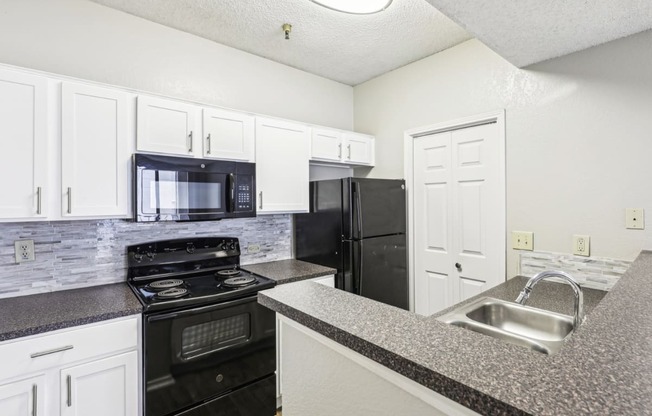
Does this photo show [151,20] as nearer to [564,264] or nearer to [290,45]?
[290,45]

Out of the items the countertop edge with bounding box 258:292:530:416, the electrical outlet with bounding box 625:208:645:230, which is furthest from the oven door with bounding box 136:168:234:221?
the electrical outlet with bounding box 625:208:645:230

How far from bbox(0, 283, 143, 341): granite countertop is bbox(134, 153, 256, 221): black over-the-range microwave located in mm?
475

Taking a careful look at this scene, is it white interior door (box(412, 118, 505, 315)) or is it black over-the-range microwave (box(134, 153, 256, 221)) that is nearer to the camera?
black over-the-range microwave (box(134, 153, 256, 221))

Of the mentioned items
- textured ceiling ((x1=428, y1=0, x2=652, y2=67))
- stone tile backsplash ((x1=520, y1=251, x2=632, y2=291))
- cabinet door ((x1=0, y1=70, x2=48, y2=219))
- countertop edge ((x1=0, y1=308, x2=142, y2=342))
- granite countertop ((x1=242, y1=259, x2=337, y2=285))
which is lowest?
countertop edge ((x1=0, y1=308, x2=142, y2=342))

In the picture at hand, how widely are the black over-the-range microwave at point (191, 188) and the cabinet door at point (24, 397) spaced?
34.3 inches

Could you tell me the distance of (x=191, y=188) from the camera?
210 centimetres

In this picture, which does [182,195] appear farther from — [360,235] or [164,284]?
[360,235]

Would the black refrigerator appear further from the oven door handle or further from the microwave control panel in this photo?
the oven door handle

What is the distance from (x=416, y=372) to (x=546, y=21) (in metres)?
1.83

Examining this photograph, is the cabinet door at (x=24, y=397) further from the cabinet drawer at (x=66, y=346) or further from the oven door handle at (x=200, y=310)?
the oven door handle at (x=200, y=310)

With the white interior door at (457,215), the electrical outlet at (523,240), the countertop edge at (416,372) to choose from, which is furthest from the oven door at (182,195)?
the electrical outlet at (523,240)

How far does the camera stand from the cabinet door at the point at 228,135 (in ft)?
7.20

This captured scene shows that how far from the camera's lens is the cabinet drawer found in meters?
1.38

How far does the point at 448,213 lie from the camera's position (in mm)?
2689
